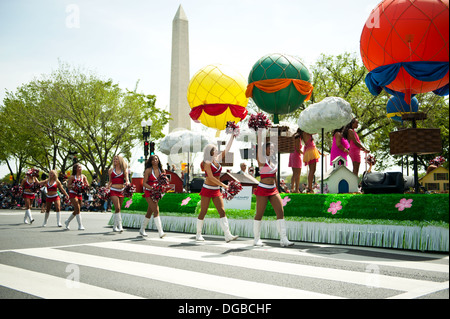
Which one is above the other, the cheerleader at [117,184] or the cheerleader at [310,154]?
the cheerleader at [310,154]

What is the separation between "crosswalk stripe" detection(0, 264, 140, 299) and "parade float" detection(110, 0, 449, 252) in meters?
5.05

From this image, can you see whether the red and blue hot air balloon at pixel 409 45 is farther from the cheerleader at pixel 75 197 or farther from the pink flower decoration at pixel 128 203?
the cheerleader at pixel 75 197

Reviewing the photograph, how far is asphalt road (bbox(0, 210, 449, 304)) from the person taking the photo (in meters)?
4.48

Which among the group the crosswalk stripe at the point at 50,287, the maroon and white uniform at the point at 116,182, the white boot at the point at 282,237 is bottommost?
the crosswalk stripe at the point at 50,287

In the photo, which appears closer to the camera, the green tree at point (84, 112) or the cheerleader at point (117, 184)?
the cheerleader at point (117, 184)

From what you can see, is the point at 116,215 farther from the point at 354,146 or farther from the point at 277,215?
the point at 354,146

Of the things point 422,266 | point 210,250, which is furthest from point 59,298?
point 422,266

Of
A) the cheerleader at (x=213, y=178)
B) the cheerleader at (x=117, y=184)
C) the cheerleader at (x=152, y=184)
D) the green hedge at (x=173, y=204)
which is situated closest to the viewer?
the cheerleader at (x=213, y=178)

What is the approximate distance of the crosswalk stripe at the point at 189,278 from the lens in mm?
4398

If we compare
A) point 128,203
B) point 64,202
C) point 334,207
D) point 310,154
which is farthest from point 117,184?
point 64,202

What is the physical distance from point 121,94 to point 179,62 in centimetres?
543

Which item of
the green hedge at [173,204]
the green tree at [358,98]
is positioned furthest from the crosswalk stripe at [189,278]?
the green tree at [358,98]

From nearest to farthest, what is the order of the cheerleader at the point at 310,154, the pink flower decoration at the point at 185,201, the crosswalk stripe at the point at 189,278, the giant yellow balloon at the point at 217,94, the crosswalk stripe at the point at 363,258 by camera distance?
the crosswalk stripe at the point at 189,278 < the crosswalk stripe at the point at 363,258 < the pink flower decoration at the point at 185,201 < the cheerleader at the point at 310,154 < the giant yellow balloon at the point at 217,94

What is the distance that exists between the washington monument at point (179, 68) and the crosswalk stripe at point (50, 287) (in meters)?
30.9
